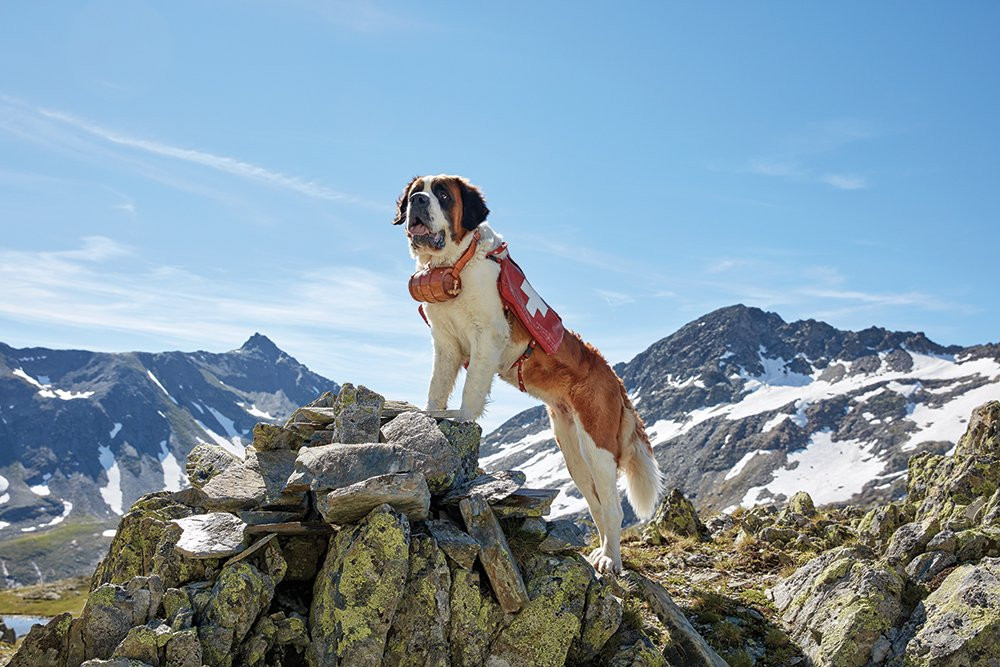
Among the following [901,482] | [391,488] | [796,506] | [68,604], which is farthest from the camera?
[901,482]

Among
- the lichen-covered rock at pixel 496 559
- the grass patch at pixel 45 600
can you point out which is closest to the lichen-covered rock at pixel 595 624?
the lichen-covered rock at pixel 496 559

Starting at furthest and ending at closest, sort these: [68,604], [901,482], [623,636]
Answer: [901,482] < [68,604] < [623,636]

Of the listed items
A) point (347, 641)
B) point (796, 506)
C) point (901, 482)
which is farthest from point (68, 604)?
point (901, 482)

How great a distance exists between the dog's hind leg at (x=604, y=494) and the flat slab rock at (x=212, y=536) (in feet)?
15.4

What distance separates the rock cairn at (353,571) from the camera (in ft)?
22.5

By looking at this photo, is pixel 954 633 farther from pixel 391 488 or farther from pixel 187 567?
pixel 187 567

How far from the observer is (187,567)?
24.0 ft

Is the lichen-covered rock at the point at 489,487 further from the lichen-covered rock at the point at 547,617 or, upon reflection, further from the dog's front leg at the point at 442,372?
the dog's front leg at the point at 442,372

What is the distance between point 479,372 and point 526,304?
1109 mm

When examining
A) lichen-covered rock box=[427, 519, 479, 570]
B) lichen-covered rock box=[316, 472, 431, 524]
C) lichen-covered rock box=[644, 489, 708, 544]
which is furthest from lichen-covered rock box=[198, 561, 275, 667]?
lichen-covered rock box=[644, 489, 708, 544]

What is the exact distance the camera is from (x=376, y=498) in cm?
740

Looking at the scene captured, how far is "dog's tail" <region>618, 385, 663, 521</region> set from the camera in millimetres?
11023

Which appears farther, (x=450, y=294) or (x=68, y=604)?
(x=68, y=604)

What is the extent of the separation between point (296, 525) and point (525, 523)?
257 centimetres
